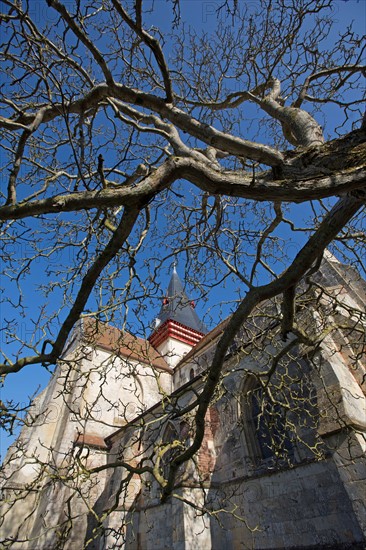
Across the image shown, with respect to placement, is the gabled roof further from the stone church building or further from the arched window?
the arched window

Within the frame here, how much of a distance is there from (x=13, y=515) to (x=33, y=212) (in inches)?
558

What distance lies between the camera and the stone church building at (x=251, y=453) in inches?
153

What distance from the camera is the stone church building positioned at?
3.90 m

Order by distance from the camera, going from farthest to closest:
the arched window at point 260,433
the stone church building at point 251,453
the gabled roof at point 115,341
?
the arched window at point 260,433, the gabled roof at point 115,341, the stone church building at point 251,453

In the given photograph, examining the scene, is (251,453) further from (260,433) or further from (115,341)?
(115,341)

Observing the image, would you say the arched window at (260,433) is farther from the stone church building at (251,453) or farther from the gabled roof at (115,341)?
the gabled roof at (115,341)

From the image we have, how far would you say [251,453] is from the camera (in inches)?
295

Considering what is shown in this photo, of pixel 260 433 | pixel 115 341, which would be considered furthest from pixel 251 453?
pixel 115 341

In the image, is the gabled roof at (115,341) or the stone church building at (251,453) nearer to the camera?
the stone church building at (251,453)

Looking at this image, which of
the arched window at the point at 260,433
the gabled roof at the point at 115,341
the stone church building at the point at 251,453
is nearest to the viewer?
the stone church building at the point at 251,453

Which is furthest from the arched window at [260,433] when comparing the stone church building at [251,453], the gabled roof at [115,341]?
the gabled roof at [115,341]

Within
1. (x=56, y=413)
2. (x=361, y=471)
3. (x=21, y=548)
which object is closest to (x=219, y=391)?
(x=361, y=471)

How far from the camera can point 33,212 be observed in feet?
7.03

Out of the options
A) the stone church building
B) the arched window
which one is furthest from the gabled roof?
the arched window
